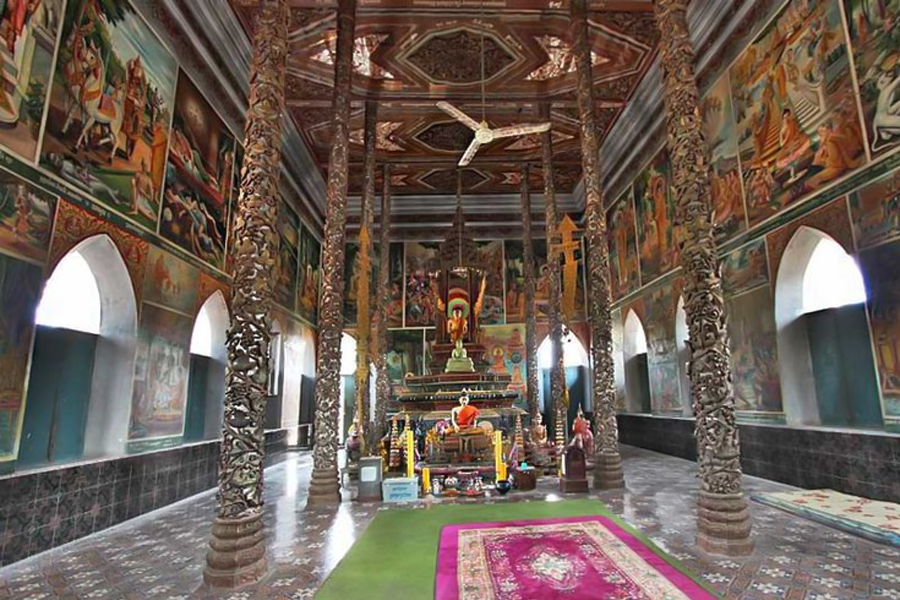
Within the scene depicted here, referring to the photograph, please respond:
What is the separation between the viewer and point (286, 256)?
16500 mm

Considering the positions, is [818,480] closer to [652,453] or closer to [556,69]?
[652,453]

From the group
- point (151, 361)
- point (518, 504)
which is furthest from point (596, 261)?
point (151, 361)

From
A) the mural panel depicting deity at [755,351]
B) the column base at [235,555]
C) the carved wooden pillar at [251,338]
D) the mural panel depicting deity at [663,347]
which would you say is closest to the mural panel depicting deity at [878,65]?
the mural panel depicting deity at [755,351]

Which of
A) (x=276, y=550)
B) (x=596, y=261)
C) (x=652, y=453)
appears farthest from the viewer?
(x=652, y=453)

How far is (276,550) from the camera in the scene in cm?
524

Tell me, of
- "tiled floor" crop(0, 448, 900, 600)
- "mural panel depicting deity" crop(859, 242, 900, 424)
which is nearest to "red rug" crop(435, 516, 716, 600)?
"tiled floor" crop(0, 448, 900, 600)

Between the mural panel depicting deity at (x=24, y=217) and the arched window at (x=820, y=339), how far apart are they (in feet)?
37.9

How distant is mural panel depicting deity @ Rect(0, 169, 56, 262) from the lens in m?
5.34

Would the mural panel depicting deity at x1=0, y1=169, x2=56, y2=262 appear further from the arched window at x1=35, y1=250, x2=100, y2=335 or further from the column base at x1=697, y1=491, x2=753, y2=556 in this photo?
the column base at x1=697, y1=491, x2=753, y2=556

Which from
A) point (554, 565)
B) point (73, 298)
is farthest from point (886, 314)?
point (73, 298)

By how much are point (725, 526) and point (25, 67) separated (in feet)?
31.5

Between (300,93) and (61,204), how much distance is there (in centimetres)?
912

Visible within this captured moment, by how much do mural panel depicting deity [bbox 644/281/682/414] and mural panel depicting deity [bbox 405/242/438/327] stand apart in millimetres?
9539

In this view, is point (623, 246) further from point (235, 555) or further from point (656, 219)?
point (235, 555)
